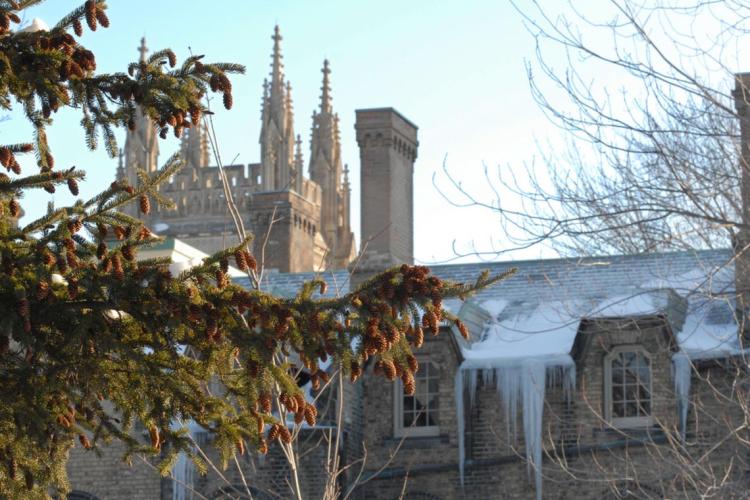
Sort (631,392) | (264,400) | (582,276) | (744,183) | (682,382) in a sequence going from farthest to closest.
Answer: (582,276)
(631,392)
(682,382)
(744,183)
(264,400)

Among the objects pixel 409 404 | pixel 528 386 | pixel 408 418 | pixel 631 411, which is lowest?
pixel 408 418

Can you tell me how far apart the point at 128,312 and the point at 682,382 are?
1821 cm

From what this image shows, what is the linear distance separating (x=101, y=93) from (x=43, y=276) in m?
1.25

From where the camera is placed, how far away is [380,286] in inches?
373

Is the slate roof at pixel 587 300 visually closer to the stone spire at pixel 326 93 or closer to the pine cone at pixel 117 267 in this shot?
the pine cone at pixel 117 267

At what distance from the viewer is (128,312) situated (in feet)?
31.7

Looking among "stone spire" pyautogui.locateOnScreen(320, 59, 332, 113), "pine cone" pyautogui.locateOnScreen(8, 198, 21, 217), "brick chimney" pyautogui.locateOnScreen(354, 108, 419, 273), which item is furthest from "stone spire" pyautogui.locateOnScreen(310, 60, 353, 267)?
"pine cone" pyautogui.locateOnScreen(8, 198, 21, 217)

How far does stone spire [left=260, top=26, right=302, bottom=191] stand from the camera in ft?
274

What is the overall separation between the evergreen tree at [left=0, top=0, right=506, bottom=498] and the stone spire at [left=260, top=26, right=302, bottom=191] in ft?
238

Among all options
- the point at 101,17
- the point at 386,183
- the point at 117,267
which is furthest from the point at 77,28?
the point at 386,183

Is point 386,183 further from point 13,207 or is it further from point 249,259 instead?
point 249,259

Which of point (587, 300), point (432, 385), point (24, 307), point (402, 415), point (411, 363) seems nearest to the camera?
point (24, 307)

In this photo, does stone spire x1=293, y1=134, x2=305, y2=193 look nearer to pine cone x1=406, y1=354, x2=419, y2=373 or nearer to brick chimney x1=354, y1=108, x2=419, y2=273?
brick chimney x1=354, y1=108, x2=419, y2=273

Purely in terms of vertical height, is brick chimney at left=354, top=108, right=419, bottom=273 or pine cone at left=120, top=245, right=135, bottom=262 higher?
brick chimney at left=354, top=108, right=419, bottom=273
